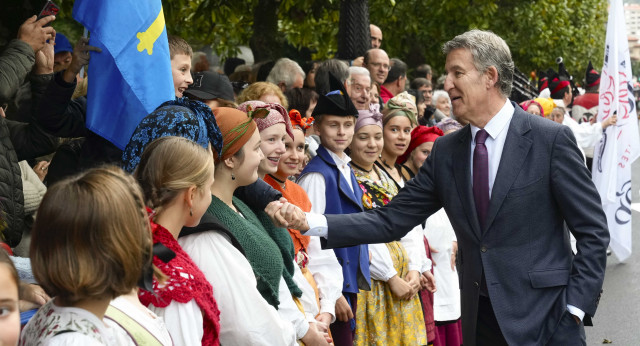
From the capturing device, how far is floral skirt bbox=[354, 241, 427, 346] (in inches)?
237

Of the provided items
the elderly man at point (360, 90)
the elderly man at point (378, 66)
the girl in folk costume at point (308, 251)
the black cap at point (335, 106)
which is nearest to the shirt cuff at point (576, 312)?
the girl in folk costume at point (308, 251)

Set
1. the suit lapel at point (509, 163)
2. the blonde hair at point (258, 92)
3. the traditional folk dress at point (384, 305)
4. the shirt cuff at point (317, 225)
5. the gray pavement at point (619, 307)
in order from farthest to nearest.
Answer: the gray pavement at point (619, 307) < the blonde hair at point (258, 92) < the traditional folk dress at point (384, 305) < the shirt cuff at point (317, 225) < the suit lapel at point (509, 163)

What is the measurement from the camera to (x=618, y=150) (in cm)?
1134

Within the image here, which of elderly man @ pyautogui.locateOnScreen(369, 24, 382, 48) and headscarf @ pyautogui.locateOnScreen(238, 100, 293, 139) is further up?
headscarf @ pyautogui.locateOnScreen(238, 100, 293, 139)

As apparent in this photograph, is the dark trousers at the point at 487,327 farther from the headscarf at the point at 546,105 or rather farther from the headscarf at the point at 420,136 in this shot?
the headscarf at the point at 546,105

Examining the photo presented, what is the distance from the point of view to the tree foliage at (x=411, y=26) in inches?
501

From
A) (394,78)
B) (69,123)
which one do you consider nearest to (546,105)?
(394,78)

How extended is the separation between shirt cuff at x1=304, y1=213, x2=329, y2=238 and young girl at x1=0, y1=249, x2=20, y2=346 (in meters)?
2.10

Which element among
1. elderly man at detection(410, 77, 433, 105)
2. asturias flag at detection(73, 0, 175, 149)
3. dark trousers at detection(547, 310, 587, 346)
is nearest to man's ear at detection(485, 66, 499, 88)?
dark trousers at detection(547, 310, 587, 346)

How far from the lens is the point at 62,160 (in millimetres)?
4863

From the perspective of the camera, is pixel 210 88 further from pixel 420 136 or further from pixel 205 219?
pixel 420 136

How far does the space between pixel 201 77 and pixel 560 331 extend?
272cm

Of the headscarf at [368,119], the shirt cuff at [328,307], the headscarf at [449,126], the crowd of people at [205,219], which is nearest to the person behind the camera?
the crowd of people at [205,219]

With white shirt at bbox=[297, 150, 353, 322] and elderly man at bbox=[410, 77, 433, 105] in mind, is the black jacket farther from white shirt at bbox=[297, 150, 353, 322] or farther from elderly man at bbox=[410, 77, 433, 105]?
elderly man at bbox=[410, 77, 433, 105]
